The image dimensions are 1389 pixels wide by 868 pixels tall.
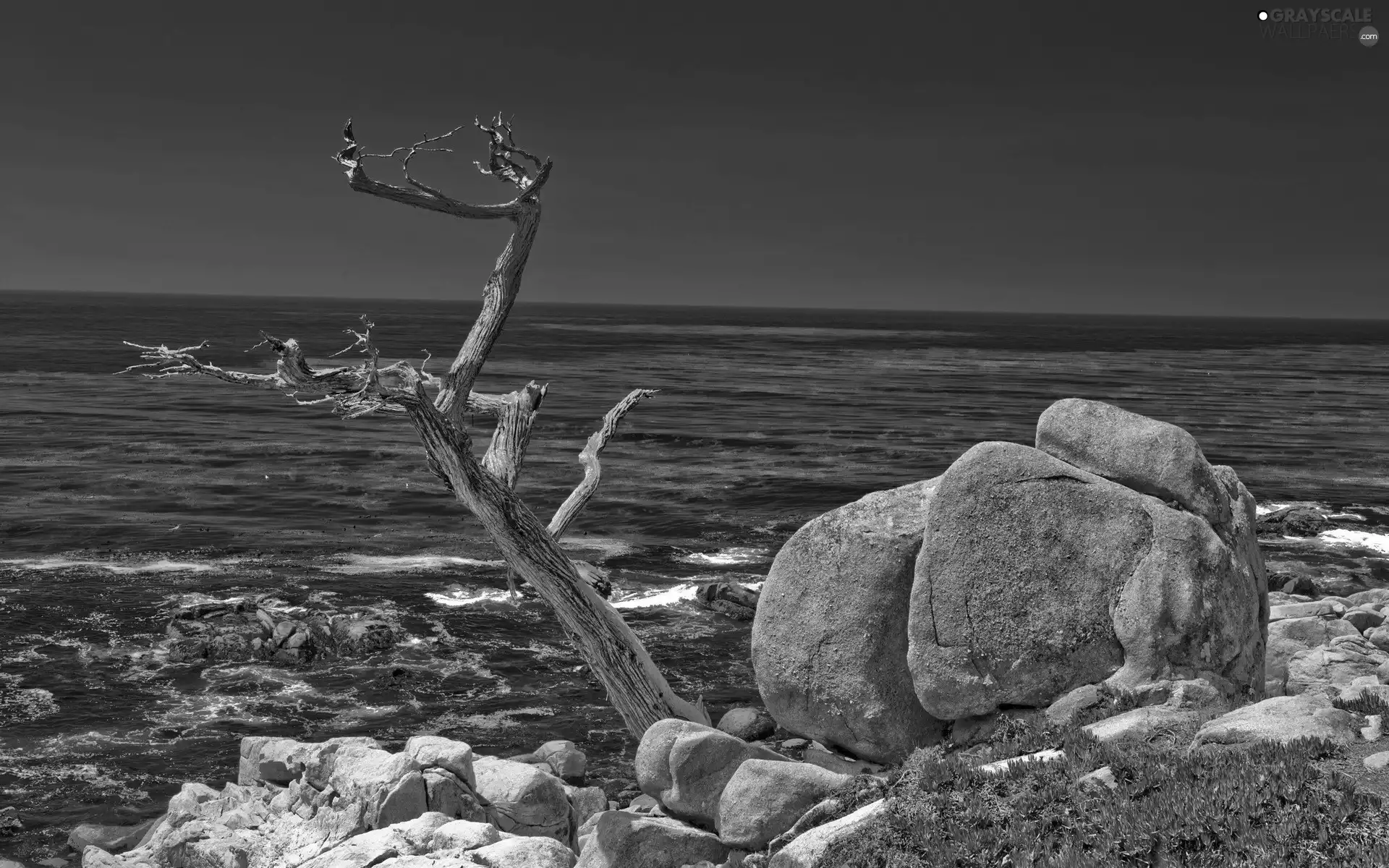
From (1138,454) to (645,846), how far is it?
887 centimetres

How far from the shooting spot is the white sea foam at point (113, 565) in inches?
1347

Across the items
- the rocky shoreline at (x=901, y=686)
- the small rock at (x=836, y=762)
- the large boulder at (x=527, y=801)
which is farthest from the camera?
the small rock at (x=836, y=762)

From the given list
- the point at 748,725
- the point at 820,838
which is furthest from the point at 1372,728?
the point at 748,725

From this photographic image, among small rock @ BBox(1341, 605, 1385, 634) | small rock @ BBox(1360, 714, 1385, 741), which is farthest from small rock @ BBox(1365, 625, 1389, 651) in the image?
small rock @ BBox(1360, 714, 1385, 741)

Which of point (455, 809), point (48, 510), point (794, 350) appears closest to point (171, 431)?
point (48, 510)

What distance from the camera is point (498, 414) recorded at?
19188mm

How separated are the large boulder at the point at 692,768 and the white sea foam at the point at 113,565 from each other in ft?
77.1

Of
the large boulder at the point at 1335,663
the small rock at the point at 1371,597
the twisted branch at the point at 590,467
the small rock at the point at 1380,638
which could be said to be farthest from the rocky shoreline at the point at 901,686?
the small rock at the point at 1371,597

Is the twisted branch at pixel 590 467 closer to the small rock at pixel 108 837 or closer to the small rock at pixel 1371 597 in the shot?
the small rock at pixel 108 837

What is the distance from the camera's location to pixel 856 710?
17188 millimetres

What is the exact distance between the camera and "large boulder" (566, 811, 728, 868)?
13.6 m

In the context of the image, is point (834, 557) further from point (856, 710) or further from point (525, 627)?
point (525, 627)

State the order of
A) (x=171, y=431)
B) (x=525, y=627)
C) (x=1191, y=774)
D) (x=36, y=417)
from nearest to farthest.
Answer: (x=1191, y=774) < (x=525, y=627) < (x=171, y=431) < (x=36, y=417)

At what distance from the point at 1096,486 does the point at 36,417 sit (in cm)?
6769
